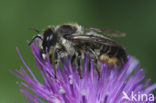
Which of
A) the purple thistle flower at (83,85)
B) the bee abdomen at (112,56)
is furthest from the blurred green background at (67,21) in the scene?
the bee abdomen at (112,56)


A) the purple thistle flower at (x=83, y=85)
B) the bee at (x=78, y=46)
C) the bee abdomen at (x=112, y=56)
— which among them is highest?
the bee at (x=78, y=46)

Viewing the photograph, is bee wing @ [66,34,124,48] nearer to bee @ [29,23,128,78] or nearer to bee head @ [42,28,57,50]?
bee @ [29,23,128,78]

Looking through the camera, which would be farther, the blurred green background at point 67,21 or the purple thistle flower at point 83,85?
the blurred green background at point 67,21

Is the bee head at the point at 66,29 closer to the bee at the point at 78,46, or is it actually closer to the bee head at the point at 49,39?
Answer: the bee at the point at 78,46

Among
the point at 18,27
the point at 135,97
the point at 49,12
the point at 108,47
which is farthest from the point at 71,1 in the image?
the point at 135,97

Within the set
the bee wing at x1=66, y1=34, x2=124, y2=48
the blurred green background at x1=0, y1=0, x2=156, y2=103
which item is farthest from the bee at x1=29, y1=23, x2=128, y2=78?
the blurred green background at x1=0, y1=0, x2=156, y2=103

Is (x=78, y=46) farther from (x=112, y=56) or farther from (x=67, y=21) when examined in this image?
(x=67, y=21)

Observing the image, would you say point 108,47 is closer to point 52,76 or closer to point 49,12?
point 52,76
